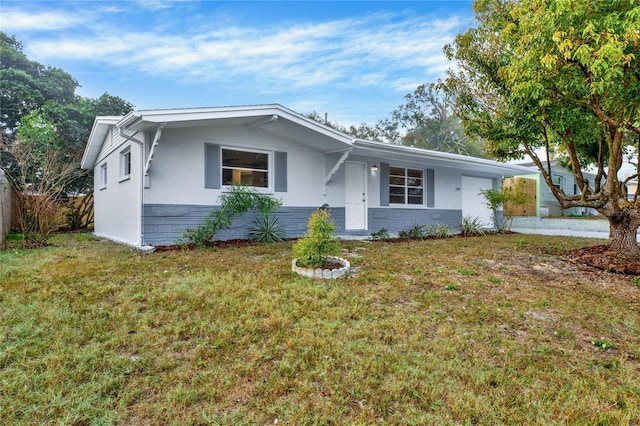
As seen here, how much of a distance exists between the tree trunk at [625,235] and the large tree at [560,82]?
14 millimetres

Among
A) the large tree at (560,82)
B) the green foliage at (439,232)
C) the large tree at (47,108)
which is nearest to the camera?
the large tree at (560,82)

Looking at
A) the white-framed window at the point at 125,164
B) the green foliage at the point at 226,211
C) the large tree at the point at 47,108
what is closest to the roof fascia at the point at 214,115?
the white-framed window at the point at 125,164

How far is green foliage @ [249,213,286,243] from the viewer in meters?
7.70

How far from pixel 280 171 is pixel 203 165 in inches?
72.0

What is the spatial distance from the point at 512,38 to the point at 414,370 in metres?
5.41

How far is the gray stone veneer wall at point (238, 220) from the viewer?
268 inches

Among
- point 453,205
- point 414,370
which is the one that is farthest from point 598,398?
point 453,205

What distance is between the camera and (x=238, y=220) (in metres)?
7.73

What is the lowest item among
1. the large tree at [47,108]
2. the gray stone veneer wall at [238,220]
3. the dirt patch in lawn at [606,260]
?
the dirt patch in lawn at [606,260]

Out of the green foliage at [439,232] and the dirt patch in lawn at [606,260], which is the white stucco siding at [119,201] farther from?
the dirt patch in lawn at [606,260]

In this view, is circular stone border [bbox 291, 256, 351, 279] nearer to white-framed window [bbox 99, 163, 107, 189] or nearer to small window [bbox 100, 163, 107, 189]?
white-framed window [bbox 99, 163, 107, 189]

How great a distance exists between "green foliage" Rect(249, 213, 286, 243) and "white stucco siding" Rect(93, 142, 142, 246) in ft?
7.89

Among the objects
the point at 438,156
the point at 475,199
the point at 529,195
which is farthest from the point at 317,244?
the point at 529,195

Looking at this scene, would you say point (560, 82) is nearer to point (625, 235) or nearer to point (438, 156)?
point (625, 235)
